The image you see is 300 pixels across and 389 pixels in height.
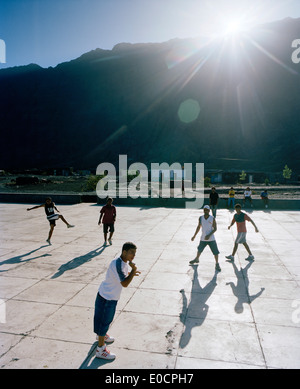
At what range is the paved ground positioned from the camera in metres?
3.82

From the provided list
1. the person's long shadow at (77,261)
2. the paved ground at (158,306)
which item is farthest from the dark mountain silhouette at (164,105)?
the person's long shadow at (77,261)

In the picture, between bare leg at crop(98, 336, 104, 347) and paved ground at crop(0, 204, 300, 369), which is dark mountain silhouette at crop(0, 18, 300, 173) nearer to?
paved ground at crop(0, 204, 300, 369)

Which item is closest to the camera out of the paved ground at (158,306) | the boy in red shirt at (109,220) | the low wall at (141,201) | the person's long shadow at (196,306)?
the paved ground at (158,306)

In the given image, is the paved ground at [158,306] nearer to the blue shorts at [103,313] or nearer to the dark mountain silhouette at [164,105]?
the blue shorts at [103,313]

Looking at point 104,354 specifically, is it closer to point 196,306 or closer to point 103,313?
point 103,313

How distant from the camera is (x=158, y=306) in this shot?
5.18m

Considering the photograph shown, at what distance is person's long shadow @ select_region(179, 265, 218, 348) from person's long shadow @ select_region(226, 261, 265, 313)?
45cm

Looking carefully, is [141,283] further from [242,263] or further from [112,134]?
[112,134]

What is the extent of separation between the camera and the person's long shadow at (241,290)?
5234 mm

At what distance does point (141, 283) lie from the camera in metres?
6.19

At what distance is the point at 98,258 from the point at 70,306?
2.69 meters

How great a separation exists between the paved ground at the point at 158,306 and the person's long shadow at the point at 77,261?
33 mm

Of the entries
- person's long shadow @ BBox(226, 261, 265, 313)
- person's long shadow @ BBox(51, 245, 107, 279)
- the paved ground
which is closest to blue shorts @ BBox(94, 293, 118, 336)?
the paved ground
